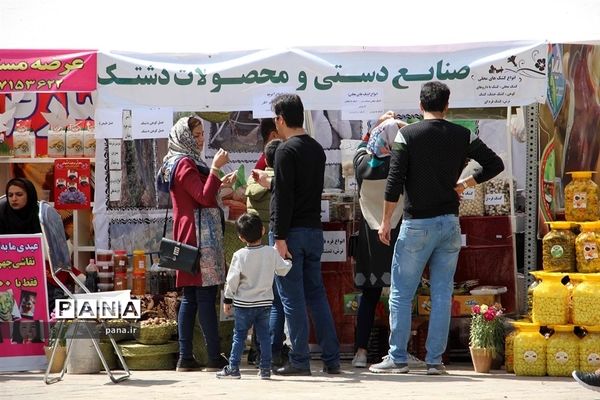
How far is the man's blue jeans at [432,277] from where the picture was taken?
813 centimetres

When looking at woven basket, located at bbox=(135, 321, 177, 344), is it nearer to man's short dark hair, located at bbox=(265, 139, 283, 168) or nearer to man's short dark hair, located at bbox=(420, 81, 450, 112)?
man's short dark hair, located at bbox=(265, 139, 283, 168)

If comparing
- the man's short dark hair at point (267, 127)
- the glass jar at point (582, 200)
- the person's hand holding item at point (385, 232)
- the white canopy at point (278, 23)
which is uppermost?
the white canopy at point (278, 23)

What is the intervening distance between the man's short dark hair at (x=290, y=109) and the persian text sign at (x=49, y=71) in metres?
1.74

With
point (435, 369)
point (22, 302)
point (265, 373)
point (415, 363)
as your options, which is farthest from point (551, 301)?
point (22, 302)

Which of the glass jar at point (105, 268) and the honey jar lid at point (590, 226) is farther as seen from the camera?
the glass jar at point (105, 268)

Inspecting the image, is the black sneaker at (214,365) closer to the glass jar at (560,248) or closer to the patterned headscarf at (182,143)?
the patterned headscarf at (182,143)

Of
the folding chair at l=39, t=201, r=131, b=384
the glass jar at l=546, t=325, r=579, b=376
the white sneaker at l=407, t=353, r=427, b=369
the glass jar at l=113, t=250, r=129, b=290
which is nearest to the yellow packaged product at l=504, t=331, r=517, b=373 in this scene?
the glass jar at l=546, t=325, r=579, b=376

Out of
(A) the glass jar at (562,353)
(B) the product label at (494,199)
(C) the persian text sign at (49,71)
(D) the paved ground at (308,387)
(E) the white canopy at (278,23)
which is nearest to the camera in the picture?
(D) the paved ground at (308,387)

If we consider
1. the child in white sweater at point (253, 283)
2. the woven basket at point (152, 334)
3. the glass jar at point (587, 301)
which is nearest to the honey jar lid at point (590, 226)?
the glass jar at point (587, 301)

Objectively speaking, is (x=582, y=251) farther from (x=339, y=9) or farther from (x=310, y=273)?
(x=339, y=9)

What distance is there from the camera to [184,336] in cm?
880

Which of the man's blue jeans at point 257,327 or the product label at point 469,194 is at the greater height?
the product label at point 469,194

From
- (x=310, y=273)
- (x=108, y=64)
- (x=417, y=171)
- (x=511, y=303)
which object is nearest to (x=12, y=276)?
(x=108, y=64)

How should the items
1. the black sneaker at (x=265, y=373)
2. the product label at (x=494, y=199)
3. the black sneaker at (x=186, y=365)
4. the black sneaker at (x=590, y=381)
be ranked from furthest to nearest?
the product label at (x=494, y=199) → the black sneaker at (x=186, y=365) → the black sneaker at (x=265, y=373) → the black sneaker at (x=590, y=381)
